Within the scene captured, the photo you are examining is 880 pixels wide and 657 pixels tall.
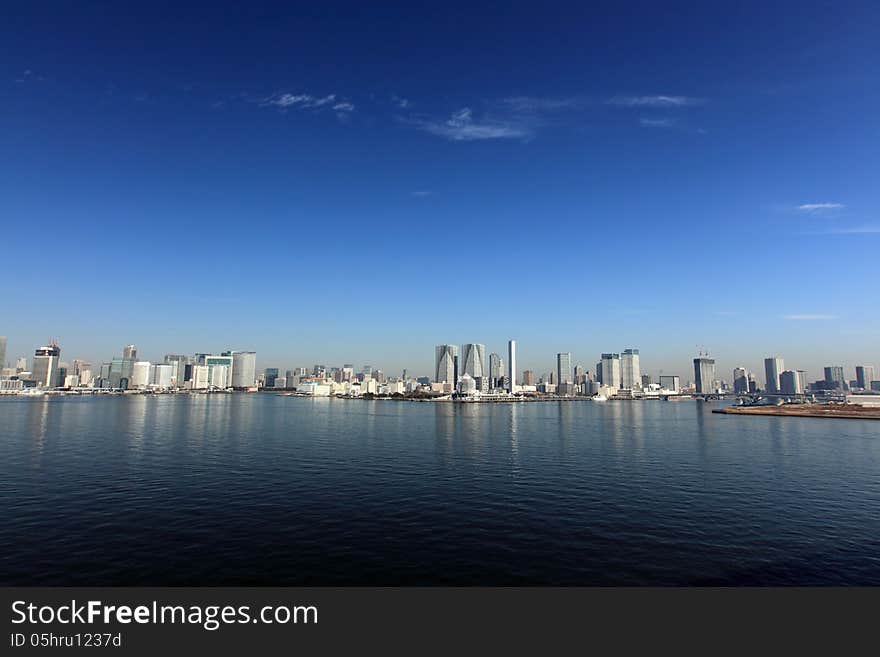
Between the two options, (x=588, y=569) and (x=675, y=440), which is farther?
(x=675, y=440)

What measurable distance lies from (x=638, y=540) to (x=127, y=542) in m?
29.1

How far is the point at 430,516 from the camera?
98.7 ft

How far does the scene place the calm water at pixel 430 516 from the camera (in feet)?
69.8

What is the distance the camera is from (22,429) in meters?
77.2

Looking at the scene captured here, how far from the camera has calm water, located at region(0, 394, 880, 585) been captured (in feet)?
69.8

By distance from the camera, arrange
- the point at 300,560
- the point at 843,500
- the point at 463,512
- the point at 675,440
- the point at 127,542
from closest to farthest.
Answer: the point at 300,560
the point at 127,542
the point at 463,512
the point at 843,500
the point at 675,440

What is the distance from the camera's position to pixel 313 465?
48531mm

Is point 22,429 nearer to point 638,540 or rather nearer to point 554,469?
point 554,469

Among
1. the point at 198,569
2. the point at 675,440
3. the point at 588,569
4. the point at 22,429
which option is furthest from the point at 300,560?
the point at 22,429
